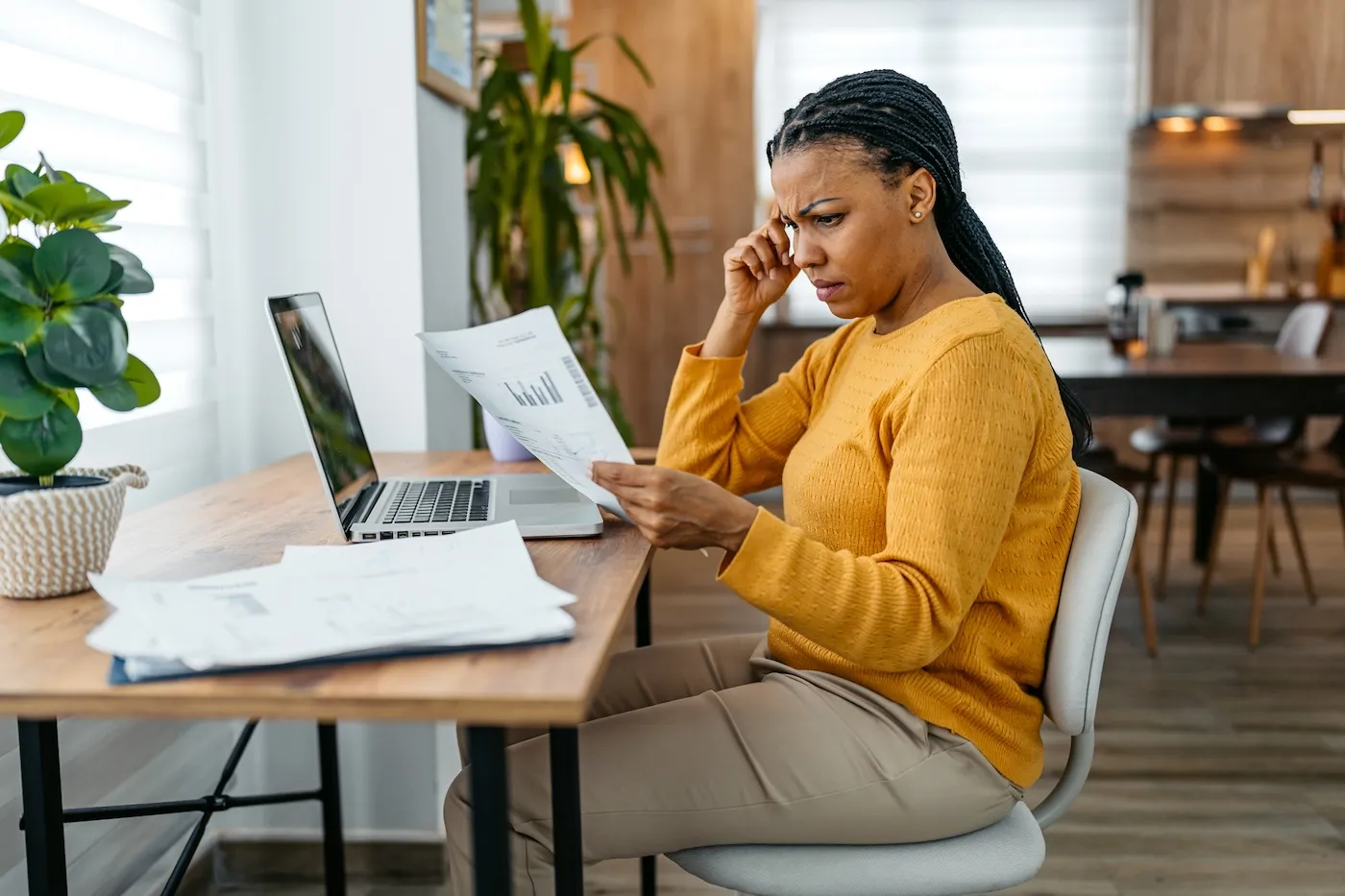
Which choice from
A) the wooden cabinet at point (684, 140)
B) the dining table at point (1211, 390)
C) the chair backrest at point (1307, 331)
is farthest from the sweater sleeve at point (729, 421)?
the wooden cabinet at point (684, 140)

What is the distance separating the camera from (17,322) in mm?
1100

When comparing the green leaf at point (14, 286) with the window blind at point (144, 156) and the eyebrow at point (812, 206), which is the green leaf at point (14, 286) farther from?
the eyebrow at point (812, 206)

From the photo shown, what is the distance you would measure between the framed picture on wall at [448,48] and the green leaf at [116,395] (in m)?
1.00

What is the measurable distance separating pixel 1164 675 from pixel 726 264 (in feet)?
7.33

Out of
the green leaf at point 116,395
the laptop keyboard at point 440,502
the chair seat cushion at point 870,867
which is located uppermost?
the green leaf at point 116,395

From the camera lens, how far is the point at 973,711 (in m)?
1.29

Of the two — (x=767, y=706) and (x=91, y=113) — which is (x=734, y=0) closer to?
(x=91, y=113)

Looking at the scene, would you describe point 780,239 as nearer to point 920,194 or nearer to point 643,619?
point 920,194

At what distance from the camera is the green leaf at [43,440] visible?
3.76 ft

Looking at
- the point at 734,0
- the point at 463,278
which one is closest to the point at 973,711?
the point at 463,278

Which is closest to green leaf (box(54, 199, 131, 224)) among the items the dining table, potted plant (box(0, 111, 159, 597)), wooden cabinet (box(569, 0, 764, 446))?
potted plant (box(0, 111, 159, 597))

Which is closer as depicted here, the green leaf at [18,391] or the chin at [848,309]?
the green leaf at [18,391]

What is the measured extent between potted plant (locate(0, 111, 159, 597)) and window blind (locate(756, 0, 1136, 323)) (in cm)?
485

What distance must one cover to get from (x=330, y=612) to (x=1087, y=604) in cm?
74
